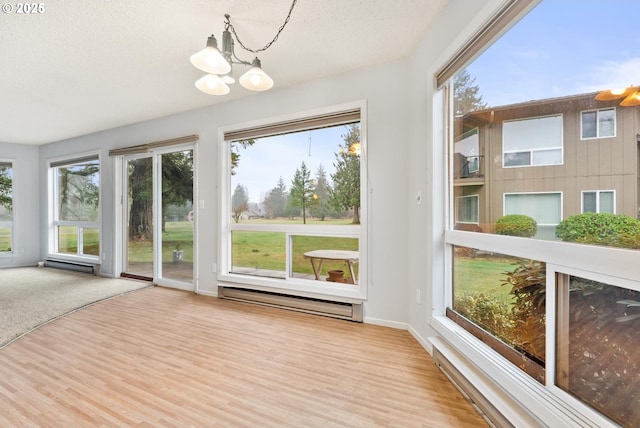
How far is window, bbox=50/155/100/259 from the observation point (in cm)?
518

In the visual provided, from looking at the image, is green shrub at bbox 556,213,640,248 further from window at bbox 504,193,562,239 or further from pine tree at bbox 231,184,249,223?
pine tree at bbox 231,184,249,223

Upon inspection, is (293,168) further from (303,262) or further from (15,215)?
(15,215)

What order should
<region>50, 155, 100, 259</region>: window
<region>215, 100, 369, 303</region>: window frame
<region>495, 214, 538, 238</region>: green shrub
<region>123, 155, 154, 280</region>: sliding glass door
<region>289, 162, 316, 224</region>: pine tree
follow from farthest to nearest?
<region>50, 155, 100, 259</region>: window < <region>123, 155, 154, 280</region>: sliding glass door < <region>289, 162, 316, 224</region>: pine tree < <region>215, 100, 369, 303</region>: window frame < <region>495, 214, 538, 238</region>: green shrub

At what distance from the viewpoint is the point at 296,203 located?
326 centimetres

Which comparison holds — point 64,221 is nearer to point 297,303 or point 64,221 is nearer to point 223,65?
point 297,303

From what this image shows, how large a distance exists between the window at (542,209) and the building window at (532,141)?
0.15 metres

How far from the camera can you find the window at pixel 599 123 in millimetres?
1051

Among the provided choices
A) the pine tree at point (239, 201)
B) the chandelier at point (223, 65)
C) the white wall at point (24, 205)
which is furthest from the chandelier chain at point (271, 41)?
the white wall at point (24, 205)

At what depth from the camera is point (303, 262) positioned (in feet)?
10.6

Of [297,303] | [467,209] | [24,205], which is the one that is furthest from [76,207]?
[467,209]

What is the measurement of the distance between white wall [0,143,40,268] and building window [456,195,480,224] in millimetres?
7820

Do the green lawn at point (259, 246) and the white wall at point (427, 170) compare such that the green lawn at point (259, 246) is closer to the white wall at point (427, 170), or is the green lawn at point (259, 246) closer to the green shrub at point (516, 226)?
the white wall at point (427, 170)

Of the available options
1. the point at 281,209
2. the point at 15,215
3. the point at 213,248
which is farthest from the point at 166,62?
the point at 15,215

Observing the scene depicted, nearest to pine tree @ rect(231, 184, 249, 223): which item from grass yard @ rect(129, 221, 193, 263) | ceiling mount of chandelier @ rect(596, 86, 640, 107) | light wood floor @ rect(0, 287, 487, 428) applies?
grass yard @ rect(129, 221, 193, 263)
